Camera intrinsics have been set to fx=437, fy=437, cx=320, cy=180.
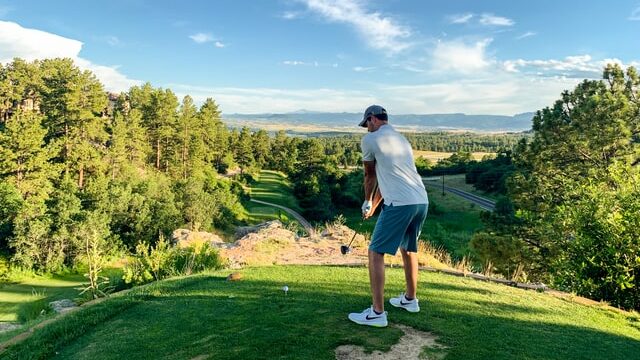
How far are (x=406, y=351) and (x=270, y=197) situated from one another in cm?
6662

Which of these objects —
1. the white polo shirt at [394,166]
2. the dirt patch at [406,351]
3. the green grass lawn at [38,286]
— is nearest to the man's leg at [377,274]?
the dirt patch at [406,351]

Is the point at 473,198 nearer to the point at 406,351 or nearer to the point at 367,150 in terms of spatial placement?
the point at 367,150

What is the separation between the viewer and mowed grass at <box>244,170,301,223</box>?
184 ft

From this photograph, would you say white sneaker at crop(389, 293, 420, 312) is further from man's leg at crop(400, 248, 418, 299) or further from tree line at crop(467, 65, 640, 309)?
tree line at crop(467, 65, 640, 309)

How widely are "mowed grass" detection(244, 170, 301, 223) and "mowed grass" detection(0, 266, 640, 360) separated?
4569cm

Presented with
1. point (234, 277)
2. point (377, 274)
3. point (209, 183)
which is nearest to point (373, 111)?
point (377, 274)

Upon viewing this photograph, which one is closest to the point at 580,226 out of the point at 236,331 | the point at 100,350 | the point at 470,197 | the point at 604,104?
the point at 236,331

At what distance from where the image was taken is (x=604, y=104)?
20.1m

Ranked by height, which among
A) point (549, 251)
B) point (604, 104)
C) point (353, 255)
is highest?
point (604, 104)

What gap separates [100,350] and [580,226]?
8.61 metres

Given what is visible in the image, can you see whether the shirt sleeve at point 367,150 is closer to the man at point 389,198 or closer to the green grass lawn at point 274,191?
the man at point 389,198

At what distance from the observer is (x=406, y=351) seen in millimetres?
4609

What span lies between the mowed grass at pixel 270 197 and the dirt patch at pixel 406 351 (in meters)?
48.2

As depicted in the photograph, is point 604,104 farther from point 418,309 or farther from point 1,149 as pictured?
point 1,149
